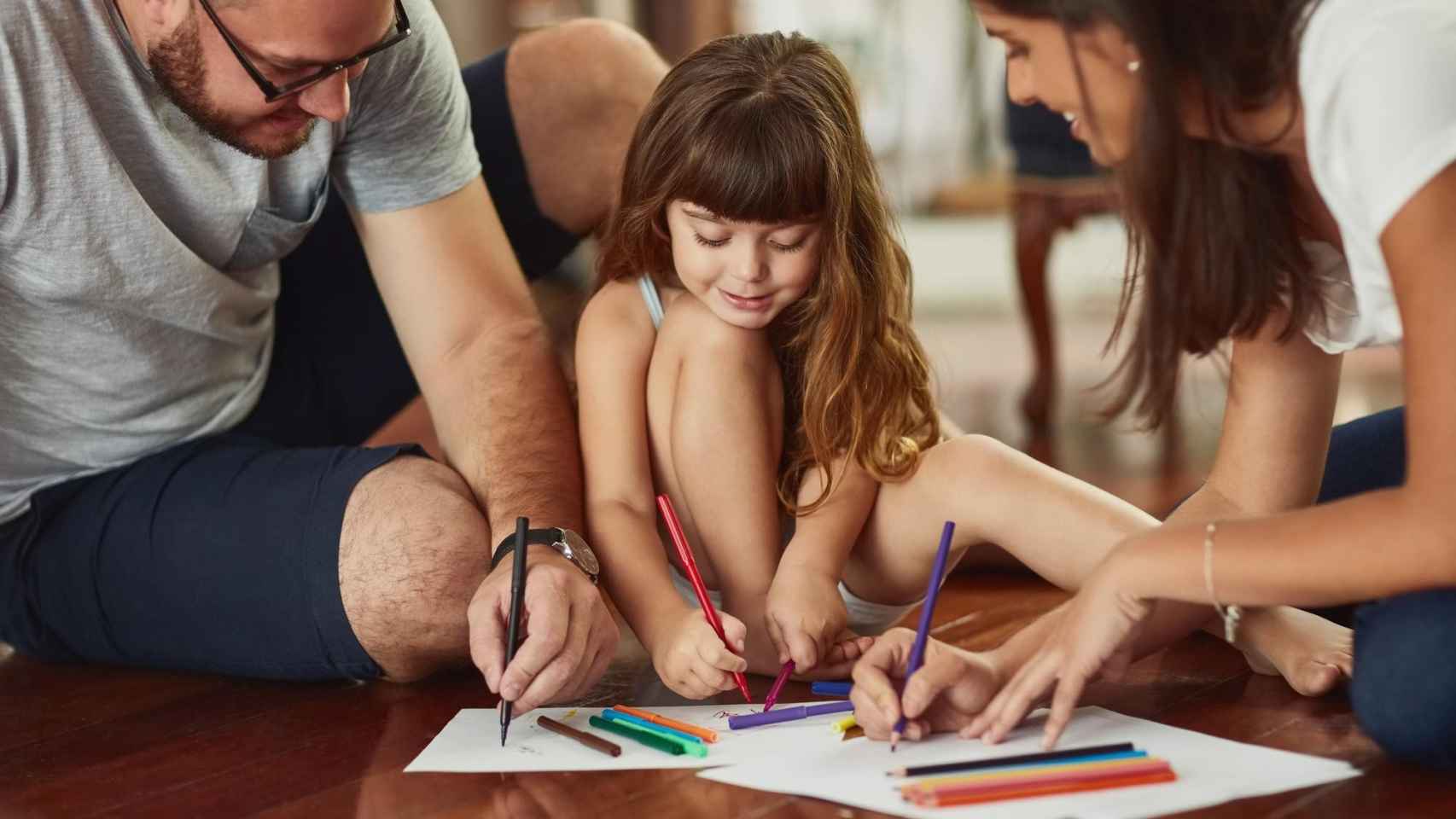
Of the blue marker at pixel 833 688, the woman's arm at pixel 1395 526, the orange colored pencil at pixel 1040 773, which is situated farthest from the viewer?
the blue marker at pixel 833 688

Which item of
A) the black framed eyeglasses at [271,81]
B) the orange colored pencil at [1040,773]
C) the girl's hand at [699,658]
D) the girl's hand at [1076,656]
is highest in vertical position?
the black framed eyeglasses at [271,81]

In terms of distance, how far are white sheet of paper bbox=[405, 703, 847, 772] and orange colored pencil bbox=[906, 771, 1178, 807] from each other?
14cm

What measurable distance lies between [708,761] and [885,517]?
0.36 m

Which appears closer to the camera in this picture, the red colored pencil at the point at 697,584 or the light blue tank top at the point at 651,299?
the red colored pencil at the point at 697,584

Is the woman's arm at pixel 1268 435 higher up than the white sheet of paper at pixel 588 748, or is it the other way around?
the woman's arm at pixel 1268 435

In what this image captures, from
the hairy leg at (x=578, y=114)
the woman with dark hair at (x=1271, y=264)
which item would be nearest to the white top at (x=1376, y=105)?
the woman with dark hair at (x=1271, y=264)

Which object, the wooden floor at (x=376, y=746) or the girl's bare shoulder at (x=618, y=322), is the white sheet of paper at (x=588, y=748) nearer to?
the wooden floor at (x=376, y=746)

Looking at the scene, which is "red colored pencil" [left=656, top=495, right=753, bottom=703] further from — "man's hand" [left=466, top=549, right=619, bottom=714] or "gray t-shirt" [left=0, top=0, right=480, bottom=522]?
"gray t-shirt" [left=0, top=0, right=480, bottom=522]

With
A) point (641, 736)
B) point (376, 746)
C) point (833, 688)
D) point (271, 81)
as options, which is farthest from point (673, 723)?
point (271, 81)

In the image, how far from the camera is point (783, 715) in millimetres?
1232

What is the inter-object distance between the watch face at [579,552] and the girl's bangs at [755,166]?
1.01 feet

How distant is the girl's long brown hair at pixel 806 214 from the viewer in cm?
134

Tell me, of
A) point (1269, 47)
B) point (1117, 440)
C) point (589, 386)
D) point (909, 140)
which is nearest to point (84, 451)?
point (589, 386)

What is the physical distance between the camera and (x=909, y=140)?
19.2 feet
